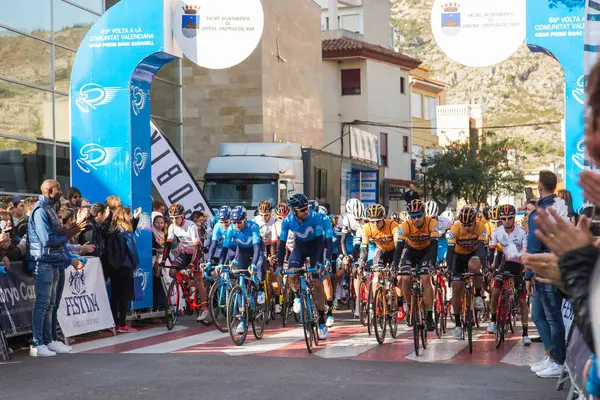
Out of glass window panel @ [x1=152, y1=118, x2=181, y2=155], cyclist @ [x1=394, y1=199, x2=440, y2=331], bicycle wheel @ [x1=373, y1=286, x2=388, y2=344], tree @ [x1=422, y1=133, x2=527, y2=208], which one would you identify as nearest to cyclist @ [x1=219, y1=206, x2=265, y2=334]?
bicycle wheel @ [x1=373, y1=286, x2=388, y2=344]

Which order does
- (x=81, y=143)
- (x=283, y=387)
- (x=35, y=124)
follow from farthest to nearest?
(x=35, y=124) < (x=81, y=143) < (x=283, y=387)

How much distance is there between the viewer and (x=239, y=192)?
24938 mm

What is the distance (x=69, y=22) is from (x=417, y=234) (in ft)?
46.2

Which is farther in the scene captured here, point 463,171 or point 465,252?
point 463,171

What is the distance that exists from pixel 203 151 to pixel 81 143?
26.4m

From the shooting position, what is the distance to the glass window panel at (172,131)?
33.4m

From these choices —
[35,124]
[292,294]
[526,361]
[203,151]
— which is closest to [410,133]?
[203,151]

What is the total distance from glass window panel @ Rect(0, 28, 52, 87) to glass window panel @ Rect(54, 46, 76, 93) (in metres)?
0.28

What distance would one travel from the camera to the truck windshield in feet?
80.1

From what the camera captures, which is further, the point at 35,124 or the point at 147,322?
the point at 35,124

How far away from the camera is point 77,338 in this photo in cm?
1429

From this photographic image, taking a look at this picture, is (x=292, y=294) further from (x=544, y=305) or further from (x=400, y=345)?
(x=544, y=305)

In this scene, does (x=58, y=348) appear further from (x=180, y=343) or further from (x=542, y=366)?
(x=542, y=366)

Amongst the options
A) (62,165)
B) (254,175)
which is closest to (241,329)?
(254,175)
